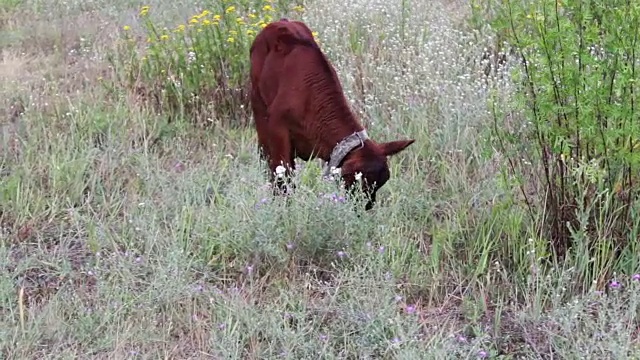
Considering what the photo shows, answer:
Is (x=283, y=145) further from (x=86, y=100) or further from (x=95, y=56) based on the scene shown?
(x=95, y=56)

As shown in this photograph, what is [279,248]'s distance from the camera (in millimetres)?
4270

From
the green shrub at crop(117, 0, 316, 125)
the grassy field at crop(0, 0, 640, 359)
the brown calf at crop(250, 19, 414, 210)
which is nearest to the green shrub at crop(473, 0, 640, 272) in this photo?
the grassy field at crop(0, 0, 640, 359)

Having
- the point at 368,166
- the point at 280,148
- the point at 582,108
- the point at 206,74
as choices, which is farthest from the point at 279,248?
the point at 206,74

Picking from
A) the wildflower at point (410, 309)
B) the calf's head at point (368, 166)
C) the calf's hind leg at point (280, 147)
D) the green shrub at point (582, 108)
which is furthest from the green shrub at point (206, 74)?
the wildflower at point (410, 309)

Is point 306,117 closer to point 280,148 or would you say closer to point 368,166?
point 280,148

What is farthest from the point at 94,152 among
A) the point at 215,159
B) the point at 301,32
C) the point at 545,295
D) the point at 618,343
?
the point at 618,343

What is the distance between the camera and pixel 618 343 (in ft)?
11.4

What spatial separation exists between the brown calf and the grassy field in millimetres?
195

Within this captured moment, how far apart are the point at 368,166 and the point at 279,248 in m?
0.66

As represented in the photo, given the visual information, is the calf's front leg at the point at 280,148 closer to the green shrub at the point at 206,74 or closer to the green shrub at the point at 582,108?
the green shrub at the point at 582,108

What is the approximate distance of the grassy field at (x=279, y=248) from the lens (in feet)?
12.2

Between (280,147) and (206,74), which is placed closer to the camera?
(280,147)

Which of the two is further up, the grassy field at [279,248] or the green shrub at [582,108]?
the green shrub at [582,108]

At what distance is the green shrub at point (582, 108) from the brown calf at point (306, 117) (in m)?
0.78
